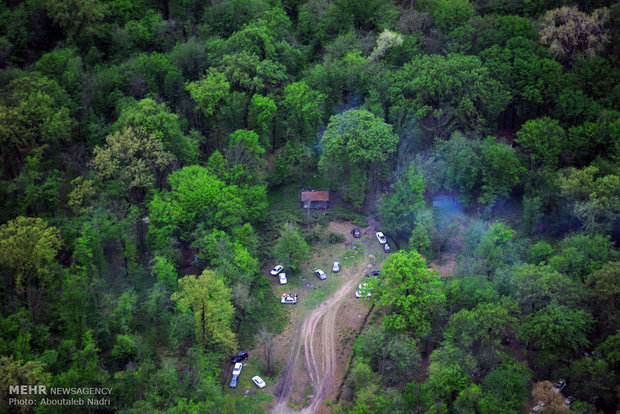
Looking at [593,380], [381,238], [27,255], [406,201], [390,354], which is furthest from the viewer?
[381,238]

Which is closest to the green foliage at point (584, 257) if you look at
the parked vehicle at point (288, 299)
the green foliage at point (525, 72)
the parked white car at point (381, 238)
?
the parked white car at point (381, 238)

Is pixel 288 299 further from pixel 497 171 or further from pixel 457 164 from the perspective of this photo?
pixel 497 171

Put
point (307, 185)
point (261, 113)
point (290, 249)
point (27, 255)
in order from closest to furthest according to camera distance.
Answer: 1. point (27, 255)
2. point (290, 249)
3. point (261, 113)
4. point (307, 185)

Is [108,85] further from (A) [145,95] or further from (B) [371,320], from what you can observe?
(B) [371,320]

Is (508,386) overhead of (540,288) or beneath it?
beneath

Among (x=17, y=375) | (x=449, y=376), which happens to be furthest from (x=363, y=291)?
(x=17, y=375)

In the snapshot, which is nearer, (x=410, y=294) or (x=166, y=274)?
A: (x=410, y=294)
